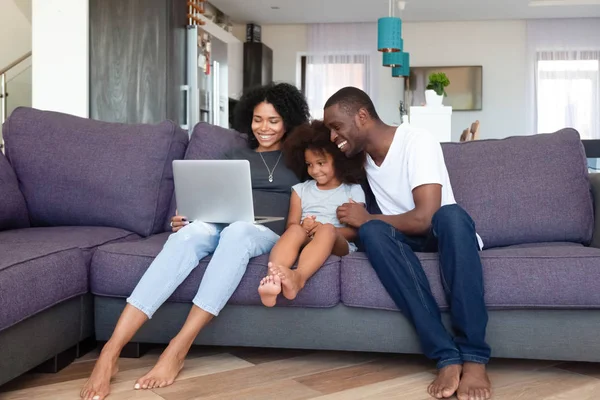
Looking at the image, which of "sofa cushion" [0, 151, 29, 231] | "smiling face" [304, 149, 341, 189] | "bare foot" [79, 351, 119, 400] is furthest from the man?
"sofa cushion" [0, 151, 29, 231]

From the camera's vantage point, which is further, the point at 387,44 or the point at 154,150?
the point at 387,44

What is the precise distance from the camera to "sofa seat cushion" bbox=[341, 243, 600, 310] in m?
1.92

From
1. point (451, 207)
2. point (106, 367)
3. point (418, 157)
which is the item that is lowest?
point (106, 367)

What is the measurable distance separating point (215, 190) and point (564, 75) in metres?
8.57

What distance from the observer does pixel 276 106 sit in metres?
2.63

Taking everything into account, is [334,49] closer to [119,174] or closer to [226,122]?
[226,122]

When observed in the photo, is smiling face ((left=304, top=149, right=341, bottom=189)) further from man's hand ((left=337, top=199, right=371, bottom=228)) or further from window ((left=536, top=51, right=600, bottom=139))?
window ((left=536, top=51, right=600, bottom=139))

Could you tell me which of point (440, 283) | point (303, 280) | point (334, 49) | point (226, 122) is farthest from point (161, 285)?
point (334, 49)

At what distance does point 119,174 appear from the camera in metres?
2.66

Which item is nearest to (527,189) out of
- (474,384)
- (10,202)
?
(474,384)

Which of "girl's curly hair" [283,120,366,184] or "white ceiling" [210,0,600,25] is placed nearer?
"girl's curly hair" [283,120,366,184]

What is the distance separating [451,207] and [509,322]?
39cm

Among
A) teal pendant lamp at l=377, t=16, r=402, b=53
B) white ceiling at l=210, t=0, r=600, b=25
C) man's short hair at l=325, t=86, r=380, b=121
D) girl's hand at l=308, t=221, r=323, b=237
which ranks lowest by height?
girl's hand at l=308, t=221, r=323, b=237

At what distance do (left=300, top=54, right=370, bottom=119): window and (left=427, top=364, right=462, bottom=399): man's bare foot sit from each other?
8.23 m
